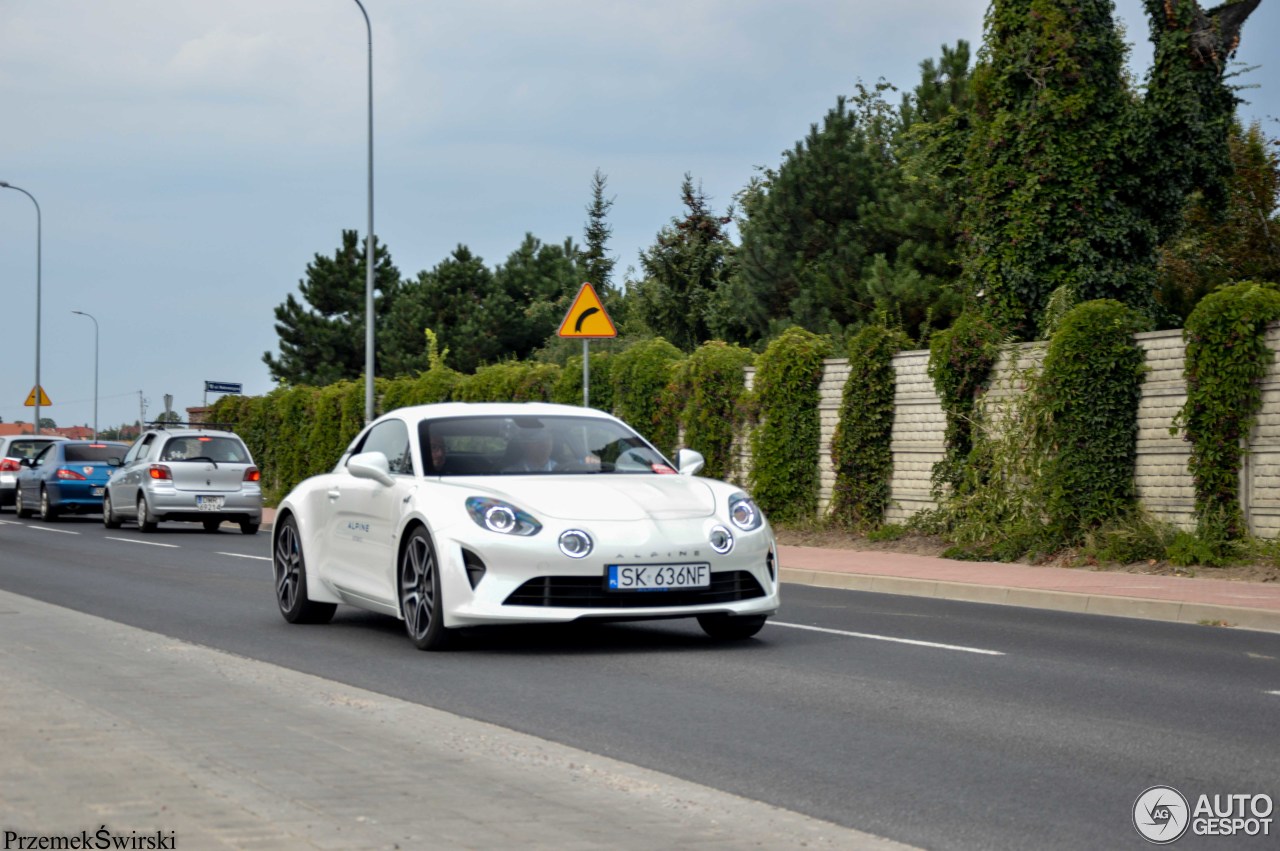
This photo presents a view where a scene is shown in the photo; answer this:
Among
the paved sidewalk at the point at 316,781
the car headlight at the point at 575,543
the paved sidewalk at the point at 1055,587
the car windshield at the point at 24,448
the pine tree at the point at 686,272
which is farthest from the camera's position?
the pine tree at the point at 686,272

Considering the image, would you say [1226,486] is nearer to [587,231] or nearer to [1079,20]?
[1079,20]

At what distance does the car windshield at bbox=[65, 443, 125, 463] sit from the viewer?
31812mm

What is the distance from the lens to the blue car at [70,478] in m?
31.5

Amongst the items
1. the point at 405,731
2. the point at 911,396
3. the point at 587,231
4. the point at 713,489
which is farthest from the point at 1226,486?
the point at 587,231

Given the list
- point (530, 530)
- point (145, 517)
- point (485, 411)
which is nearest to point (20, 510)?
point (145, 517)

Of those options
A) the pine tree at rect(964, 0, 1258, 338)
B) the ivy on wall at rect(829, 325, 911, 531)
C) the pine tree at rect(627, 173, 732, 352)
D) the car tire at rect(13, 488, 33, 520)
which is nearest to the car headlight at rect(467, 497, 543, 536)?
the ivy on wall at rect(829, 325, 911, 531)

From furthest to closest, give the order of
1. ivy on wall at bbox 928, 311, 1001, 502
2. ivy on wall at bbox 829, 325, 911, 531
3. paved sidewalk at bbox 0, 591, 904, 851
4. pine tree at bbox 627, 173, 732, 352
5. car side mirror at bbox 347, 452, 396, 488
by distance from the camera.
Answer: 1. pine tree at bbox 627, 173, 732, 352
2. ivy on wall at bbox 829, 325, 911, 531
3. ivy on wall at bbox 928, 311, 1001, 502
4. car side mirror at bbox 347, 452, 396, 488
5. paved sidewalk at bbox 0, 591, 904, 851

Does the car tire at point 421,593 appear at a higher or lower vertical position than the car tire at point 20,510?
higher

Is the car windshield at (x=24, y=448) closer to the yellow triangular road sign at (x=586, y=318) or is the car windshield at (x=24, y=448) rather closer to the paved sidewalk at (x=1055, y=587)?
the yellow triangular road sign at (x=586, y=318)

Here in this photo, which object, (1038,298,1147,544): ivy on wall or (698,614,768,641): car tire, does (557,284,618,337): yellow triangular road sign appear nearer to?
(1038,298,1147,544): ivy on wall

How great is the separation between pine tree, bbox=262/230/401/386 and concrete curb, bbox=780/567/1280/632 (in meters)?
67.5

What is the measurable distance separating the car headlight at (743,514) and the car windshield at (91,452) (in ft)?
80.4

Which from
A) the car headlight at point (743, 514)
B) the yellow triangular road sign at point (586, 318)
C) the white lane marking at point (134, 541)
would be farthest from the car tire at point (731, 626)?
the white lane marking at point (134, 541)

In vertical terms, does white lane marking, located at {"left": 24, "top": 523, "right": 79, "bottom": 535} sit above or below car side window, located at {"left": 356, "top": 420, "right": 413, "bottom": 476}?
below
